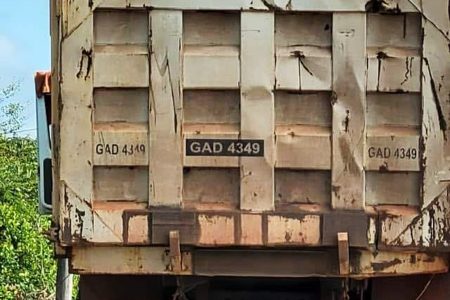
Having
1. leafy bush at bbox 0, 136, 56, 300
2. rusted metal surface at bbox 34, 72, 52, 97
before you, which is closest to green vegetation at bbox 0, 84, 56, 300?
leafy bush at bbox 0, 136, 56, 300

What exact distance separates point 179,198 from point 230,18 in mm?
818

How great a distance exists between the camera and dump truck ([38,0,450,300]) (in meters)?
4.24

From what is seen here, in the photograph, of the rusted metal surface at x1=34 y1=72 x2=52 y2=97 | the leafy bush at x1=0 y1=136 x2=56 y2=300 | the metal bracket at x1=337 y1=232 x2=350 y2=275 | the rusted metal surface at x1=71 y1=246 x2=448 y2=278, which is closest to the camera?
the metal bracket at x1=337 y1=232 x2=350 y2=275

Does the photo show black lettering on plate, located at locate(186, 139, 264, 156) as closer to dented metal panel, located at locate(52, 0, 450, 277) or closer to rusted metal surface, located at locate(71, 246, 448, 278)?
dented metal panel, located at locate(52, 0, 450, 277)

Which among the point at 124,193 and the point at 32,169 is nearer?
the point at 124,193

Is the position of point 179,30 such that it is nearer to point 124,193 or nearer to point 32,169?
point 124,193

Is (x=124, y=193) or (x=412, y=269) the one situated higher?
(x=124, y=193)

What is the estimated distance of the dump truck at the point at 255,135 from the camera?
4.24 metres

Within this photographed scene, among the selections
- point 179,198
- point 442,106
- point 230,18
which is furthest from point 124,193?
point 442,106

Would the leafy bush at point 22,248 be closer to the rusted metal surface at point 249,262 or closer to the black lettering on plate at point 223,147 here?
the rusted metal surface at point 249,262

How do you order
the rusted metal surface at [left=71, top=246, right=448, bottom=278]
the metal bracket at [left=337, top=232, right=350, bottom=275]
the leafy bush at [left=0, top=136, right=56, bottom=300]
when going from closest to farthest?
the metal bracket at [left=337, top=232, right=350, bottom=275] → the rusted metal surface at [left=71, top=246, right=448, bottom=278] → the leafy bush at [left=0, top=136, right=56, bottom=300]

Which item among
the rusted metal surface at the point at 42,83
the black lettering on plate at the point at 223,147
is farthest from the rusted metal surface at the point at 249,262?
the rusted metal surface at the point at 42,83

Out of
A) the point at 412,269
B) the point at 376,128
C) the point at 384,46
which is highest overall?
the point at 384,46

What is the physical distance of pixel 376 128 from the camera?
428cm
